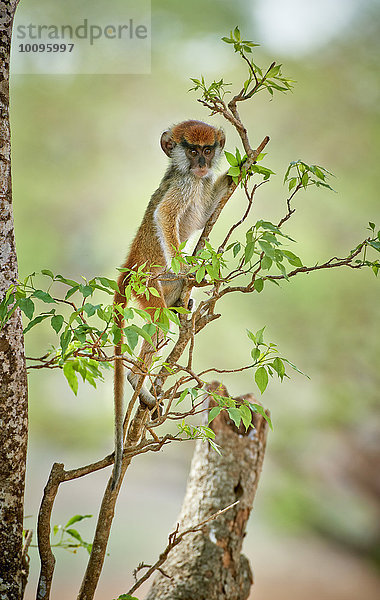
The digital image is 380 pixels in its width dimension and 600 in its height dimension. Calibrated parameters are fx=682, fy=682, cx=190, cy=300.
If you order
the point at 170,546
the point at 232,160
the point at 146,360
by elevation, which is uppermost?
the point at 232,160

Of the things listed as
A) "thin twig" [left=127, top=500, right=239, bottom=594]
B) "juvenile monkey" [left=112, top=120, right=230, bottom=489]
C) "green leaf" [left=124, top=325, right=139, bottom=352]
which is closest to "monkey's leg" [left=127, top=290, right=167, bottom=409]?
"juvenile monkey" [left=112, top=120, right=230, bottom=489]

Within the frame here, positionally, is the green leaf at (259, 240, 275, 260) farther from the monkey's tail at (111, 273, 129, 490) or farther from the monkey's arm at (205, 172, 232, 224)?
the monkey's arm at (205, 172, 232, 224)

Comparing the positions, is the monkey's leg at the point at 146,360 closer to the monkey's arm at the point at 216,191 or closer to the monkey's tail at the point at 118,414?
the monkey's tail at the point at 118,414

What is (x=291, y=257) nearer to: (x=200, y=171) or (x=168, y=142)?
(x=200, y=171)

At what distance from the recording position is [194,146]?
2713 millimetres

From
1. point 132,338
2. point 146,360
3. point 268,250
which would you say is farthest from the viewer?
point 146,360

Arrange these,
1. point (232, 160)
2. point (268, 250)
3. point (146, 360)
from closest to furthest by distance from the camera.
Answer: point (268, 250) < point (232, 160) < point (146, 360)

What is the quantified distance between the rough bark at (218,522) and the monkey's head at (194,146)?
0.94 m

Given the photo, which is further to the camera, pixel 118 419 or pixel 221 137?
pixel 221 137

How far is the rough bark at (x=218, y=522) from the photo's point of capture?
2695 mm

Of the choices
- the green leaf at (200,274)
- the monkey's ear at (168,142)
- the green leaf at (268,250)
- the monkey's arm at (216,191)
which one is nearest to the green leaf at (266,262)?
the green leaf at (268,250)

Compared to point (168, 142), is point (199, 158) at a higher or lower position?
lower

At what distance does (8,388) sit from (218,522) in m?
1.19

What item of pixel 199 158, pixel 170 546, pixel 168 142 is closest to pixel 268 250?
pixel 170 546
